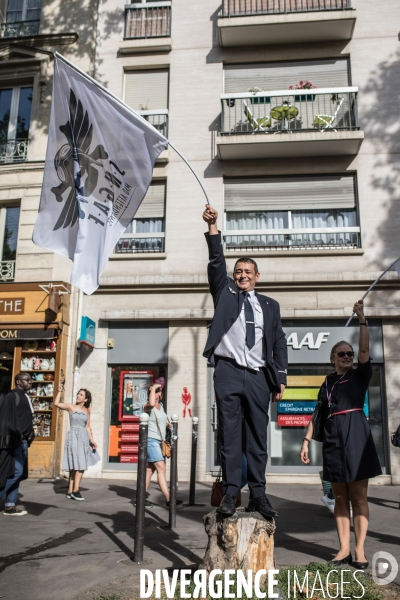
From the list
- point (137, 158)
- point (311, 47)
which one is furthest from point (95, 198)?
point (311, 47)

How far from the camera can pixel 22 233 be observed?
13.9 meters

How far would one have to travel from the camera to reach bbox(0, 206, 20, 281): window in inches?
549

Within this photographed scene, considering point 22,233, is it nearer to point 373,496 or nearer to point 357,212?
point 357,212

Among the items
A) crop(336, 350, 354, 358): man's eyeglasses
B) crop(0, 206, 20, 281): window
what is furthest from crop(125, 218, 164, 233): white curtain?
crop(336, 350, 354, 358): man's eyeglasses

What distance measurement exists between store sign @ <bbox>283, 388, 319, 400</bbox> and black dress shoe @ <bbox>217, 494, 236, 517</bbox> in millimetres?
8472

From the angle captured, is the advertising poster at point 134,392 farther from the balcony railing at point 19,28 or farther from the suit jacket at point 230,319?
the balcony railing at point 19,28

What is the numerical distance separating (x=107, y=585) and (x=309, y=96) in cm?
1255

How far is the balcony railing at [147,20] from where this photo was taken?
48.6ft

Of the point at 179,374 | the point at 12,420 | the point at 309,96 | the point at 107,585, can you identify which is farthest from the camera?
the point at 309,96

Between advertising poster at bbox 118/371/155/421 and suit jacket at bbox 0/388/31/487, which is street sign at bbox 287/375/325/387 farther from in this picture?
suit jacket at bbox 0/388/31/487

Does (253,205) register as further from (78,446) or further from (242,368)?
(242,368)

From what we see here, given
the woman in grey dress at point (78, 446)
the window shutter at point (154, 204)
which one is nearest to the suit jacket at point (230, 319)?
the woman in grey dress at point (78, 446)

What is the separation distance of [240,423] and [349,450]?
1.27 m

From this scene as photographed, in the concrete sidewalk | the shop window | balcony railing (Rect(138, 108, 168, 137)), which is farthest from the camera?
balcony railing (Rect(138, 108, 168, 137))
